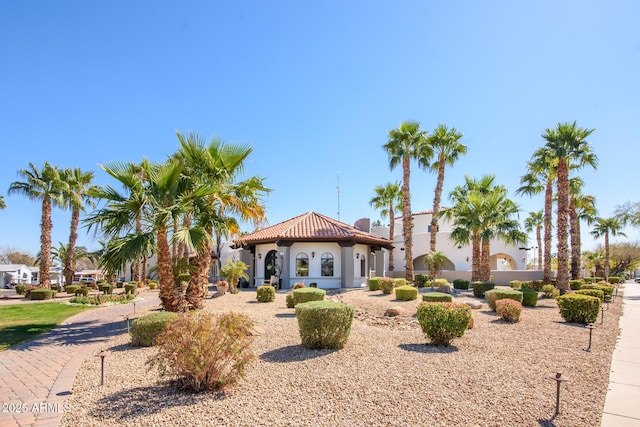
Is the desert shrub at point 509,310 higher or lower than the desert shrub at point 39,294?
higher

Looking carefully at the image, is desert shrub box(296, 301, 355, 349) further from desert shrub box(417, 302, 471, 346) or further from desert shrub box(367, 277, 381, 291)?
desert shrub box(367, 277, 381, 291)

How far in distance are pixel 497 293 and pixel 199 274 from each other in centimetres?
1128

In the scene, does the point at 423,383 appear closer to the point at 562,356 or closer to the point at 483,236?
the point at 562,356

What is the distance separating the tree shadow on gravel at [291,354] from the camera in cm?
717

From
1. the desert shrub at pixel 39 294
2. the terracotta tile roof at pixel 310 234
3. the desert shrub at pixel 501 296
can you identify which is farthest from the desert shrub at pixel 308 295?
the desert shrub at pixel 39 294

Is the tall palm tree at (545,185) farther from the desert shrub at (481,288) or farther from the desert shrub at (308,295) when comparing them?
the desert shrub at (308,295)

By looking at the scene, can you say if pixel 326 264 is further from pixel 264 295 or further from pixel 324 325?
pixel 324 325

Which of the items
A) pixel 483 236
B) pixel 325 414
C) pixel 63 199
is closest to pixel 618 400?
pixel 325 414

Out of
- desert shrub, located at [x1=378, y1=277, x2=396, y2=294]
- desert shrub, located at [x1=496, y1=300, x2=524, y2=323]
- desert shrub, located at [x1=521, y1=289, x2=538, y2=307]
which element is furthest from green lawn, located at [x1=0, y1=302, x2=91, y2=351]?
desert shrub, located at [x1=521, y1=289, x2=538, y2=307]

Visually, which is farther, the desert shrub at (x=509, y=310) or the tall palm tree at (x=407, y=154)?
the tall palm tree at (x=407, y=154)

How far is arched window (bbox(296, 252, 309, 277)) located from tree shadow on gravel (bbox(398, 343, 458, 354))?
16.5m

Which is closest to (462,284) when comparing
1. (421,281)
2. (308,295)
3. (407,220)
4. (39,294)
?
(421,281)

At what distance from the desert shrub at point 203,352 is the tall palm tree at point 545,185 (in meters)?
22.4

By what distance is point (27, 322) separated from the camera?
Result: 1311 centimetres
